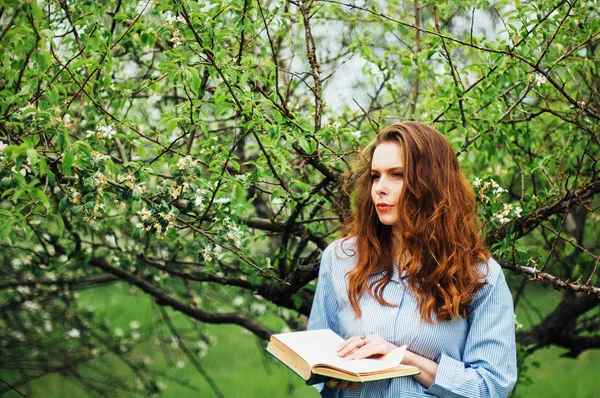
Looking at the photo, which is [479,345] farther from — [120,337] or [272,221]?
[120,337]

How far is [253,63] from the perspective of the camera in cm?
262

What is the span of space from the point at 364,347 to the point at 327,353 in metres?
0.10

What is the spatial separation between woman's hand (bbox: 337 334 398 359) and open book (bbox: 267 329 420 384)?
17mm

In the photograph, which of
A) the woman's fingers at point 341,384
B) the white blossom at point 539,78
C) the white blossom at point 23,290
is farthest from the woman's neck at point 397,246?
the white blossom at point 23,290

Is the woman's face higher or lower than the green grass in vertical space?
higher

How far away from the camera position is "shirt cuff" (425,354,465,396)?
192 cm

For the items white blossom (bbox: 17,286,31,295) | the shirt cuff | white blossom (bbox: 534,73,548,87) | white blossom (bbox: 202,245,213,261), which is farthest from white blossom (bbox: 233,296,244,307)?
the shirt cuff

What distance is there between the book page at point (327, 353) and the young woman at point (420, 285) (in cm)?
5

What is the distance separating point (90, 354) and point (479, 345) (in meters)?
3.44

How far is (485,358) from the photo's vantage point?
194cm

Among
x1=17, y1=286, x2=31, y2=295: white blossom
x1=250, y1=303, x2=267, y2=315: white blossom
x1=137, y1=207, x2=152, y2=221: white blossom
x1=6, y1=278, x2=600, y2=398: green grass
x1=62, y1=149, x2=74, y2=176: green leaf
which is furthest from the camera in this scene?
x1=6, y1=278, x2=600, y2=398: green grass

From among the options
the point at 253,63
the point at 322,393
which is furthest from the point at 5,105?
the point at 322,393

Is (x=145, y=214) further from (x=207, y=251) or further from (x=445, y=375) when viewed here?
(x=445, y=375)

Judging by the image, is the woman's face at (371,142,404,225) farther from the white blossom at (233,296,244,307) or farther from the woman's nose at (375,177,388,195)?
the white blossom at (233,296,244,307)
